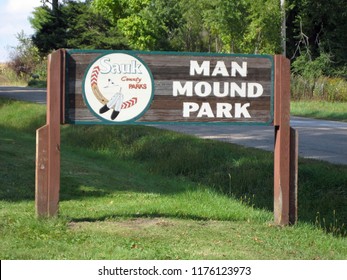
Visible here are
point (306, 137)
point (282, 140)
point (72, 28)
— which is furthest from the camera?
point (72, 28)

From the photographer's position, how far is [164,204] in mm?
9883

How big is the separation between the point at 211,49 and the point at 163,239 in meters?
67.2

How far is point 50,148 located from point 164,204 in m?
2.15

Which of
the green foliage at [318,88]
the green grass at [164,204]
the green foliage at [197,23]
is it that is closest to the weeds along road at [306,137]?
the green grass at [164,204]

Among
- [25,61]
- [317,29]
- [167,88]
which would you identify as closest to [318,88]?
[317,29]

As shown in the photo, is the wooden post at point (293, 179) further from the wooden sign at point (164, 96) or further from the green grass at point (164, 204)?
the green grass at point (164, 204)

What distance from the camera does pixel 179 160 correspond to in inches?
588

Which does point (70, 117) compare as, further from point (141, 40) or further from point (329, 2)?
point (141, 40)

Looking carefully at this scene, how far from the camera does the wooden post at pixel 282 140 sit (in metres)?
8.59

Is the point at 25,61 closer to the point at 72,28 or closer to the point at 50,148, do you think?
the point at 72,28

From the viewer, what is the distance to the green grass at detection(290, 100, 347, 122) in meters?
30.1

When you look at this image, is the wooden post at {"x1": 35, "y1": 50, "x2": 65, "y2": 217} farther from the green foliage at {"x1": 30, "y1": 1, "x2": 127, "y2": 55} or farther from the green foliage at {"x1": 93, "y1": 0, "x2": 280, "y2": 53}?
the green foliage at {"x1": 30, "y1": 1, "x2": 127, "y2": 55}

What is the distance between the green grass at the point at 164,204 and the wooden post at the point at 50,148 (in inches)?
8.1

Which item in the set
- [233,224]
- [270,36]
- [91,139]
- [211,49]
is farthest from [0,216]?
[211,49]
